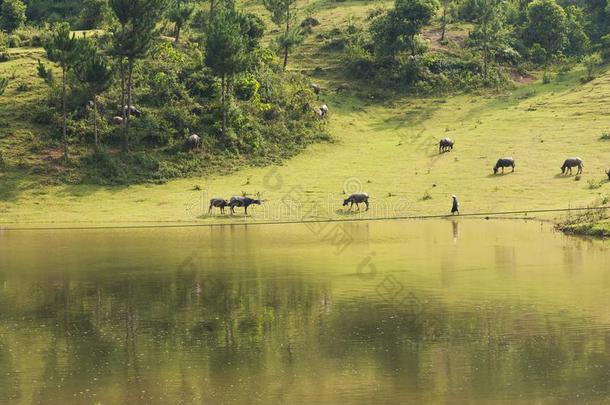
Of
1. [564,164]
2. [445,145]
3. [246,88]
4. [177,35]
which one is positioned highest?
[177,35]

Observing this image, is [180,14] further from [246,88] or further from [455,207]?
[455,207]

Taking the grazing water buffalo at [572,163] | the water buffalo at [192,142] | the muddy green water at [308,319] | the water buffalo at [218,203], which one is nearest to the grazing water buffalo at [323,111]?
the water buffalo at [192,142]

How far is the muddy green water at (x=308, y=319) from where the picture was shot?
2120cm

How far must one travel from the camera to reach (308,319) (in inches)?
1124

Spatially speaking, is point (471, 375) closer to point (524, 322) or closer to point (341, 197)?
point (524, 322)

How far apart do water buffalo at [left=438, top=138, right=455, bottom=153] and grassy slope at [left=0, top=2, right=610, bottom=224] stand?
35.2 inches

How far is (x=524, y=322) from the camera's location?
27.5m

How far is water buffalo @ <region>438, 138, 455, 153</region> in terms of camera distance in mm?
68625

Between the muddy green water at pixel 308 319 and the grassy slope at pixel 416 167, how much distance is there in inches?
354

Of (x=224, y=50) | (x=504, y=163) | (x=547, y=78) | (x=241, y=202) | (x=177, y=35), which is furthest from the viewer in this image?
(x=547, y=78)

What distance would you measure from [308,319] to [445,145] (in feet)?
139

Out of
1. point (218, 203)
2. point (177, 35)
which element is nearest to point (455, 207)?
point (218, 203)

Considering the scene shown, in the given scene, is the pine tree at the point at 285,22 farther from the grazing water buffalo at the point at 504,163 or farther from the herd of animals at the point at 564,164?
the grazing water buffalo at the point at 504,163

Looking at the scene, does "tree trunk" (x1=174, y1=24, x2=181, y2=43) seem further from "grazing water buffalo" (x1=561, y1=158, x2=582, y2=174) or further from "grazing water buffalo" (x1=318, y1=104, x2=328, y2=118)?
"grazing water buffalo" (x1=561, y1=158, x2=582, y2=174)
